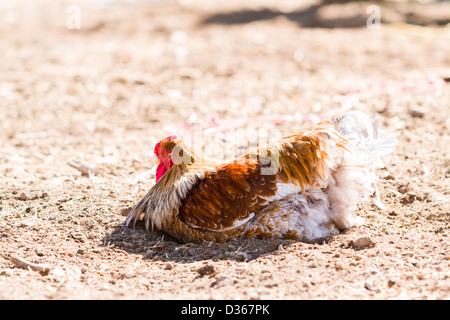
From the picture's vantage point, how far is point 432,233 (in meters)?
4.05

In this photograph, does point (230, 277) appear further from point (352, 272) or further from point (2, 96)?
point (2, 96)

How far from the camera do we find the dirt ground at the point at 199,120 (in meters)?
3.43

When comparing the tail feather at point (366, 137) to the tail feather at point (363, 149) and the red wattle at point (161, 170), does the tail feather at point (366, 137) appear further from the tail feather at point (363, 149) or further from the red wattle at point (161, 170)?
the red wattle at point (161, 170)

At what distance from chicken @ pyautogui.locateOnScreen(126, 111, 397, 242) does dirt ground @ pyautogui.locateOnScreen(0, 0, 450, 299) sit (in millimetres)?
129

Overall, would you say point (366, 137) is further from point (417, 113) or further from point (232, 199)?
point (417, 113)

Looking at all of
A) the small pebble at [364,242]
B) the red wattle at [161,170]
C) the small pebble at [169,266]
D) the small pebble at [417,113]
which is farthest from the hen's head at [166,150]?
the small pebble at [417,113]

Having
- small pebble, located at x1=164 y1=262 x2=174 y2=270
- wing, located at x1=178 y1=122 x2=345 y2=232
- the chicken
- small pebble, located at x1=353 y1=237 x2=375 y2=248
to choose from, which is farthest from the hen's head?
small pebble, located at x1=353 y1=237 x2=375 y2=248

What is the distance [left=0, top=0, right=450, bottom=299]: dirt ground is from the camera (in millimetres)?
3430

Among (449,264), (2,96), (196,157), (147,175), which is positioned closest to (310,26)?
(2,96)

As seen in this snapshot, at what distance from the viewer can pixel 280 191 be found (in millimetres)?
4004

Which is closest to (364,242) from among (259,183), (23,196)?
(259,183)

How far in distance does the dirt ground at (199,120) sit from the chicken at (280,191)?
129mm

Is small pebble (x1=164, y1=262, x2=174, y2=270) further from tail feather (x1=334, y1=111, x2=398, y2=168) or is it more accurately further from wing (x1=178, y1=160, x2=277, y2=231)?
tail feather (x1=334, y1=111, x2=398, y2=168)
